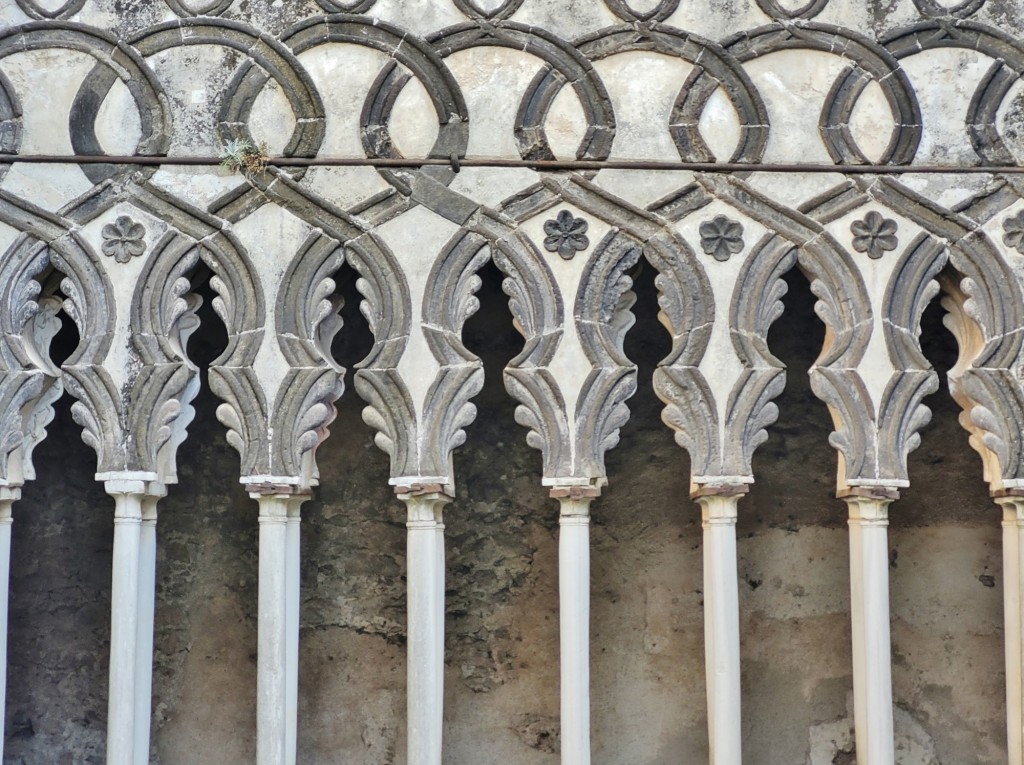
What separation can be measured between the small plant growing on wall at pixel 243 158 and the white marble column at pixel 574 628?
197 centimetres

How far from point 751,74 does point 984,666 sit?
3.14 metres

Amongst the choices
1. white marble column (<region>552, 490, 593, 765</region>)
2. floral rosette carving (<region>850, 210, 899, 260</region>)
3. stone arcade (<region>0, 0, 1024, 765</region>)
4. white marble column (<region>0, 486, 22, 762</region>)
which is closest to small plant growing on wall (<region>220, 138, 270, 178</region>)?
stone arcade (<region>0, 0, 1024, 765</region>)

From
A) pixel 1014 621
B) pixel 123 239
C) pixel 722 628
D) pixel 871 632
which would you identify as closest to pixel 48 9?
pixel 123 239

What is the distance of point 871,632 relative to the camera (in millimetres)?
7934

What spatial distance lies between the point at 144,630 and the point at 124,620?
0.54 ft

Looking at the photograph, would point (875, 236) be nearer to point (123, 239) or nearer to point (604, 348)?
point (604, 348)

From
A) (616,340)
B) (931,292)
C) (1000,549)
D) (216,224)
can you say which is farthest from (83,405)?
(1000,549)

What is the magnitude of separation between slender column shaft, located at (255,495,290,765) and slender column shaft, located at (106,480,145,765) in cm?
55

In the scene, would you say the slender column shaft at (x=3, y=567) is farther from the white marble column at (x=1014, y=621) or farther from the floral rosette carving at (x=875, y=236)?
the white marble column at (x=1014, y=621)

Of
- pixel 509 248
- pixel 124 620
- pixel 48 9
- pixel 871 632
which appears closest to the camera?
pixel 871 632

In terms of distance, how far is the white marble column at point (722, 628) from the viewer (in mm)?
7898

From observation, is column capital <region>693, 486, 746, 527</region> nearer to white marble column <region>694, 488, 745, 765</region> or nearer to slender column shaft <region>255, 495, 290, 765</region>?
white marble column <region>694, 488, 745, 765</region>

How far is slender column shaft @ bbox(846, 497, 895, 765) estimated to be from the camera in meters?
7.89

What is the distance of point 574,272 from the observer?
815 centimetres
